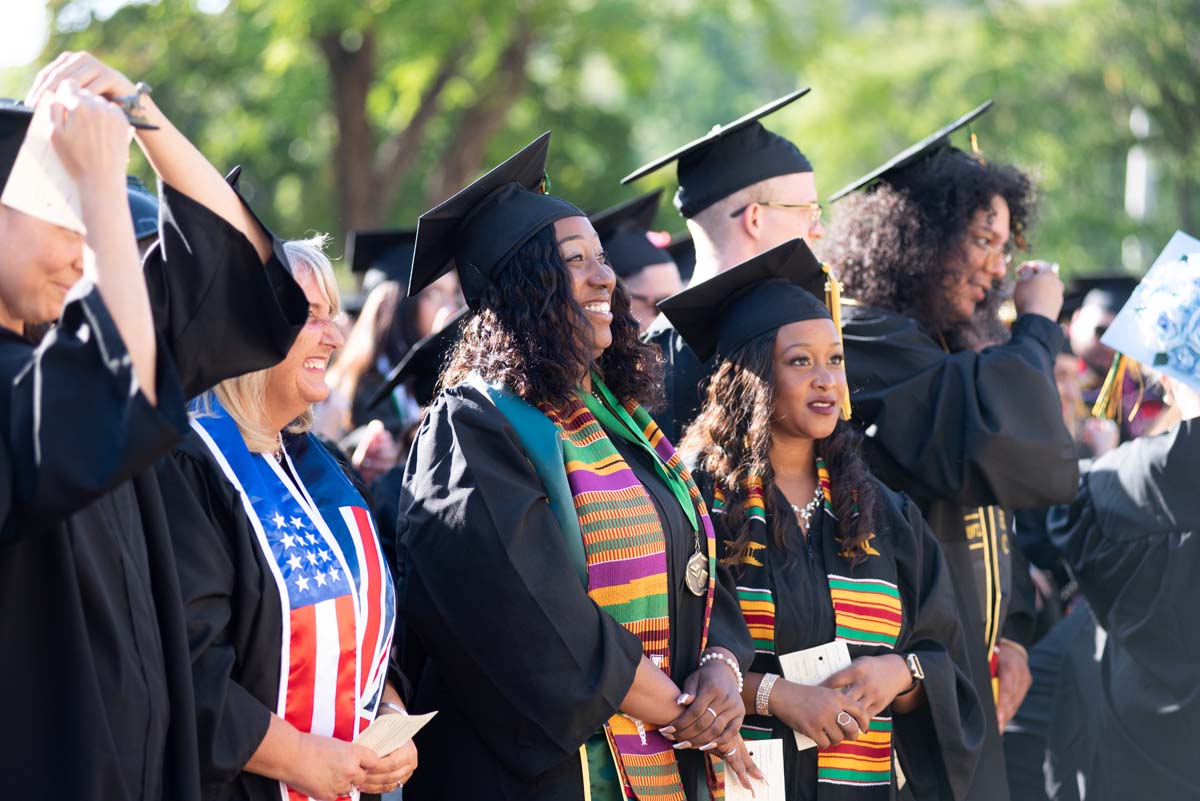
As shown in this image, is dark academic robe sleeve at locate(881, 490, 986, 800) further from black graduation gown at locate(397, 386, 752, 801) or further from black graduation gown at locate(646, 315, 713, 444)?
black graduation gown at locate(397, 386, 752, 801)

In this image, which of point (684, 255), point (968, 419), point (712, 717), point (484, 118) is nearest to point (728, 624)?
point (712, 717)

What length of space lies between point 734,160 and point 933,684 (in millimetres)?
1966

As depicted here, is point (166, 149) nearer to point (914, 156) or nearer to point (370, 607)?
point (370, 607)

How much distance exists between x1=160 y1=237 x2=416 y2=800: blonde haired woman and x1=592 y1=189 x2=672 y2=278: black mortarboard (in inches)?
122

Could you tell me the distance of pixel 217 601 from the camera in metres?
2.88

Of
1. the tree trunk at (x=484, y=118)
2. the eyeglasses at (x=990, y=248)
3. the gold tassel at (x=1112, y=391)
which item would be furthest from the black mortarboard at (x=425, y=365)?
the tree trunk at (x=484, y=118)

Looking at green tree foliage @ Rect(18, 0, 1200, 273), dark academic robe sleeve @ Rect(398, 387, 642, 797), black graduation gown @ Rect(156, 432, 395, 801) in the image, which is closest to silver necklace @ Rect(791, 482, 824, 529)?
dark academic robe sleeve @ Rect(398, 387, 642, 797)

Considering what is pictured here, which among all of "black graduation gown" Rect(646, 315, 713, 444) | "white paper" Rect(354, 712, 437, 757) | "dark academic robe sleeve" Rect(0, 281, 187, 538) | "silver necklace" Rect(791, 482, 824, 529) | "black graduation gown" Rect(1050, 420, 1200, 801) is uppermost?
"dark academic robe sleeve" Rect(0, 281, 187, 538)

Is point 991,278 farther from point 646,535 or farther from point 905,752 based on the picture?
point 646,535

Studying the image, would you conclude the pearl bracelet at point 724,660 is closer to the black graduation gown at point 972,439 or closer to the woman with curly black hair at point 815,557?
the woman with curly black hair at point 815,557

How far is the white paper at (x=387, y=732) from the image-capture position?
3.01 meters

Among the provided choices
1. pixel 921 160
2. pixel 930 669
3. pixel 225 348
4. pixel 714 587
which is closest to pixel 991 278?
pixel 921 160

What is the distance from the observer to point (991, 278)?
5.16m

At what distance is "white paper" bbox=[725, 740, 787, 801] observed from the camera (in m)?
3.53
